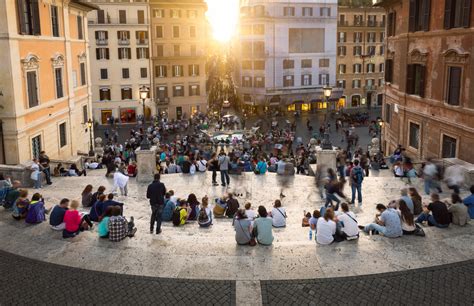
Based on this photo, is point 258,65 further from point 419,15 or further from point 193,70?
point 419,15

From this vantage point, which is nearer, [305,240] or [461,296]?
[461,296]

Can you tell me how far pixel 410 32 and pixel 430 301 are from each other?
22.3 m

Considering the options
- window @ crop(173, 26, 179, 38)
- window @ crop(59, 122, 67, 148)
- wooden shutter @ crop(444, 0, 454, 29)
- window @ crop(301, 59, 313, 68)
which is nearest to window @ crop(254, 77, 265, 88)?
window @ crop(301, 59, 313, 68)

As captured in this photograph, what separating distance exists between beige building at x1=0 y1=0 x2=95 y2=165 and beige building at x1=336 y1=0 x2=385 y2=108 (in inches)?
1691

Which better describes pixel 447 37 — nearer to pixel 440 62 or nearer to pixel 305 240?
pixel 440 62

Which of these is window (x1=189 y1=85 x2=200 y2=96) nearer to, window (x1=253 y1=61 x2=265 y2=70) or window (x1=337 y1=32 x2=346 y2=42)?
window (x1=253 y1=61 x2=265 y2=70)

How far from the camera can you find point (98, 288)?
10109 mm

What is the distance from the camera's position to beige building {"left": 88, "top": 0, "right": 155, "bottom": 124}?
56.9 meters

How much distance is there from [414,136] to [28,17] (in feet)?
72.4

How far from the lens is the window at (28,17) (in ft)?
75.0

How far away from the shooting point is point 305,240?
42.7ft

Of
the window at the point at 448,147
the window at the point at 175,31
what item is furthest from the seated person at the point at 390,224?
the window at the point at 175,31

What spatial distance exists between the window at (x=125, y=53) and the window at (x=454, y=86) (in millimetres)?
42649

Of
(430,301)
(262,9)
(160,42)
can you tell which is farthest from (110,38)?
(430,301)
